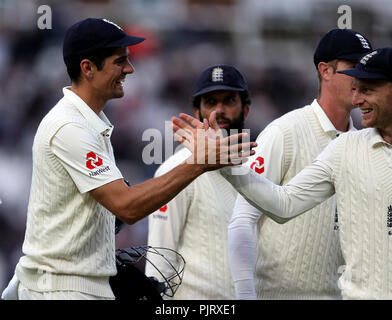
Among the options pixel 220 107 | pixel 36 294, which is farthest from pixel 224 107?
pixel 36 294

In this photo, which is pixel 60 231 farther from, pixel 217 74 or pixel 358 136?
pixel 217 74

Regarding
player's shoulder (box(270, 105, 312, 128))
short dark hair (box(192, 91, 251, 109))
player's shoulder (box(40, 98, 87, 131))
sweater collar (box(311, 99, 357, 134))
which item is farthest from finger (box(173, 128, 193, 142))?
short dark hair (box(192, 91, 251, 109))

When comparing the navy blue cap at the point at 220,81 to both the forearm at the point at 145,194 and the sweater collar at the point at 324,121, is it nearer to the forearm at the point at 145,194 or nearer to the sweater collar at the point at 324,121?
the sweater collar at the point at 324,121

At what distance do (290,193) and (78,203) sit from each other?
86 cm

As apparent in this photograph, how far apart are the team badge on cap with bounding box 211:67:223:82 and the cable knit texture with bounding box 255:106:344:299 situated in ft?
2.80

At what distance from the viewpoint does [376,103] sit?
3.13m

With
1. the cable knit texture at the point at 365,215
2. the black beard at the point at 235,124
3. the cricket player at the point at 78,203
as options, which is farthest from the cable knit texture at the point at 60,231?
the black beard at the point at 235,124

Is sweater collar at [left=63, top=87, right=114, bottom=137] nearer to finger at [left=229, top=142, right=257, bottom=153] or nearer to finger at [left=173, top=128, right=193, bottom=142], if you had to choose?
finger at [left=173, top=128, right=193, bottom=142]

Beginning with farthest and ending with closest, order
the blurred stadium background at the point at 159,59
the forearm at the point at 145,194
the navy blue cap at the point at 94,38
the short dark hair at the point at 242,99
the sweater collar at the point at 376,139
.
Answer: the blurred stadium background at the point at 159,59
the short dark hair at the point at 242,99
the navy blue cap at the point at 94,38
the sweater collar at the point at 376,139
the forearm at the point at 145,194

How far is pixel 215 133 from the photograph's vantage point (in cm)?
302

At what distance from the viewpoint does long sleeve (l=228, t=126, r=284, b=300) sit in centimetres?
363

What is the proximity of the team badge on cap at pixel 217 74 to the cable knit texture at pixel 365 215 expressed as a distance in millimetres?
1500

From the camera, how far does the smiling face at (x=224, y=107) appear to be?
4.54 meters

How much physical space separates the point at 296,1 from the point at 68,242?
5.88m
